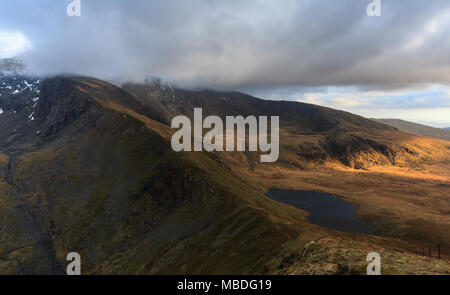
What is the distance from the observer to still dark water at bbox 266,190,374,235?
10600 cm

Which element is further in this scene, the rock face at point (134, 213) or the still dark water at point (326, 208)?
the still dark water at point (326, 208)

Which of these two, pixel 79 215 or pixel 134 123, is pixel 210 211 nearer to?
pixel 79 215

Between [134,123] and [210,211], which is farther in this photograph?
[134,123]

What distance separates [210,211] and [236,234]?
2216cm

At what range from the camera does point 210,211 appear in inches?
3615

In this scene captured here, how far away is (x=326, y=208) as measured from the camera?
128625 millimetres

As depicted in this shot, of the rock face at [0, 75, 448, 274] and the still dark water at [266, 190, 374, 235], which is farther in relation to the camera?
the still dark water at [266, 190, 374, 235]

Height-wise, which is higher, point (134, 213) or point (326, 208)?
point (134, 213)

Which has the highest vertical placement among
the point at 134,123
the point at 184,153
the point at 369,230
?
the point at 134,123

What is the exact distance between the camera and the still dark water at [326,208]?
106000 millimetres

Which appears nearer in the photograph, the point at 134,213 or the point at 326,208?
the point at 134,213

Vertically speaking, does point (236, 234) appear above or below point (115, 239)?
above

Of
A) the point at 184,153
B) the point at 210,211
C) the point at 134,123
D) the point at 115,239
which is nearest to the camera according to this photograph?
the point at 210,211
